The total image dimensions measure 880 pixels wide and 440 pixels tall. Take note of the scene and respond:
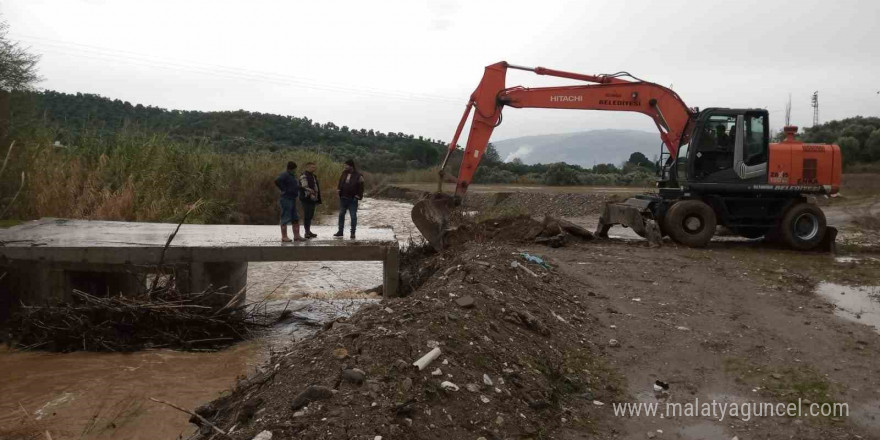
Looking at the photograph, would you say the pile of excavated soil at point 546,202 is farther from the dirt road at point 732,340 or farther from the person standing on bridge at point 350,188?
the dirt road at point 732,340

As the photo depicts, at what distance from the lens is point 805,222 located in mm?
13141

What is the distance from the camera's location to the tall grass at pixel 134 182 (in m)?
13.8

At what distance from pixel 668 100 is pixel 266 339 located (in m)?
9.51

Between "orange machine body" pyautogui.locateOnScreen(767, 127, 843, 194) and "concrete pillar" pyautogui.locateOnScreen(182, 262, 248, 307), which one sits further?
"orange machine body" pyautogui.locateOnScreen(767, 127, 843, 194)

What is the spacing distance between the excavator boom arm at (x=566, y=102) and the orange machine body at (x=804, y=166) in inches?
73.0

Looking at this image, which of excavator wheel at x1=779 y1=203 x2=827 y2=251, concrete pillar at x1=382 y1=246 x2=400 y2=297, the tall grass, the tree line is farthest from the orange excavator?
the tree line

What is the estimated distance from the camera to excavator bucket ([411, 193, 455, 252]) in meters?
12.2

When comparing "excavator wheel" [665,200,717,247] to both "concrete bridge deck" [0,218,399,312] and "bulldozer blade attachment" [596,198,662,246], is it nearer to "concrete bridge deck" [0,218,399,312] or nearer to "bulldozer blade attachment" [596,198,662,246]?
"bulldozer blade attachment" [596,198,662,246]

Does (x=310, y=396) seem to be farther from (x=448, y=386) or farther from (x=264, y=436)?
(x=448, y=386)

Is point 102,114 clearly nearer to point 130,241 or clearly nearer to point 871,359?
point 130,241

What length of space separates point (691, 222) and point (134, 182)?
44.7ft

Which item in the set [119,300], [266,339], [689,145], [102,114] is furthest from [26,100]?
[102,114]

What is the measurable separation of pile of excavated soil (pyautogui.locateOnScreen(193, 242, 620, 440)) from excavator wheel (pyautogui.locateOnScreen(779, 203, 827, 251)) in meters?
8.27

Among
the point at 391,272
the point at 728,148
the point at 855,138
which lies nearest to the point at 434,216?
the point at 391,272
